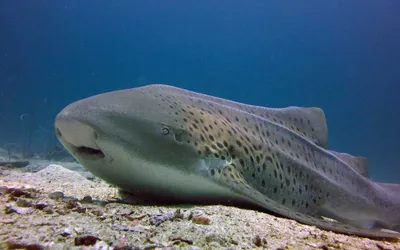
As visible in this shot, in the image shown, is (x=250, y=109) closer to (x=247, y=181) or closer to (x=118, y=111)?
(x=247, y=181)

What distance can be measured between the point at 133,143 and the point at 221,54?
134 meters

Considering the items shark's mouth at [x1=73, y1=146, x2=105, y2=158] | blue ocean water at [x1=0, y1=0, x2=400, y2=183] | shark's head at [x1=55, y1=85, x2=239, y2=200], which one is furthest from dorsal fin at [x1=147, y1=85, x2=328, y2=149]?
blue ocean water at [x1=0, y1=0, x2=400, y2=183]

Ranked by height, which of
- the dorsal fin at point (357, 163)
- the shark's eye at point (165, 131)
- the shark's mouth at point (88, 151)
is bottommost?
the shark's mouth at point (88, 151)

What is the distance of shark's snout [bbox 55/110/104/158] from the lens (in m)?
2.45

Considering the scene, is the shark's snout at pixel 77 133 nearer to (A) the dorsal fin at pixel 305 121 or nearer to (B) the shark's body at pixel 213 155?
(B) the shark's body at pixel 213 155

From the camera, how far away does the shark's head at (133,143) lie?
2.49 m

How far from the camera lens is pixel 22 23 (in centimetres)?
7731

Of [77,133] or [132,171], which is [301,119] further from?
[77,133]

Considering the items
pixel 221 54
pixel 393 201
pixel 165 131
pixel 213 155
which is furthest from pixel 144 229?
pixel 221 54

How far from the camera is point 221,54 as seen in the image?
433 ft

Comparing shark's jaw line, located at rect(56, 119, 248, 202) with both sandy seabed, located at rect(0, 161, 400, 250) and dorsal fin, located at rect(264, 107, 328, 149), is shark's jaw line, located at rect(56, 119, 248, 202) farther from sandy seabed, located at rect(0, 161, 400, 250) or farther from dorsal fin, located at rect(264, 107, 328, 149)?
dorsal fin, located at rect(264, 107, 328, 149)

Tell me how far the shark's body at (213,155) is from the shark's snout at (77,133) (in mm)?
10

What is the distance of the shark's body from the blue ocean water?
64.1m

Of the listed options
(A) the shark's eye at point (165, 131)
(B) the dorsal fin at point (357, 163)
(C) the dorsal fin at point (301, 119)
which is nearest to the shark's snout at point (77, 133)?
(A) the shark's eye at point (165, 131)
